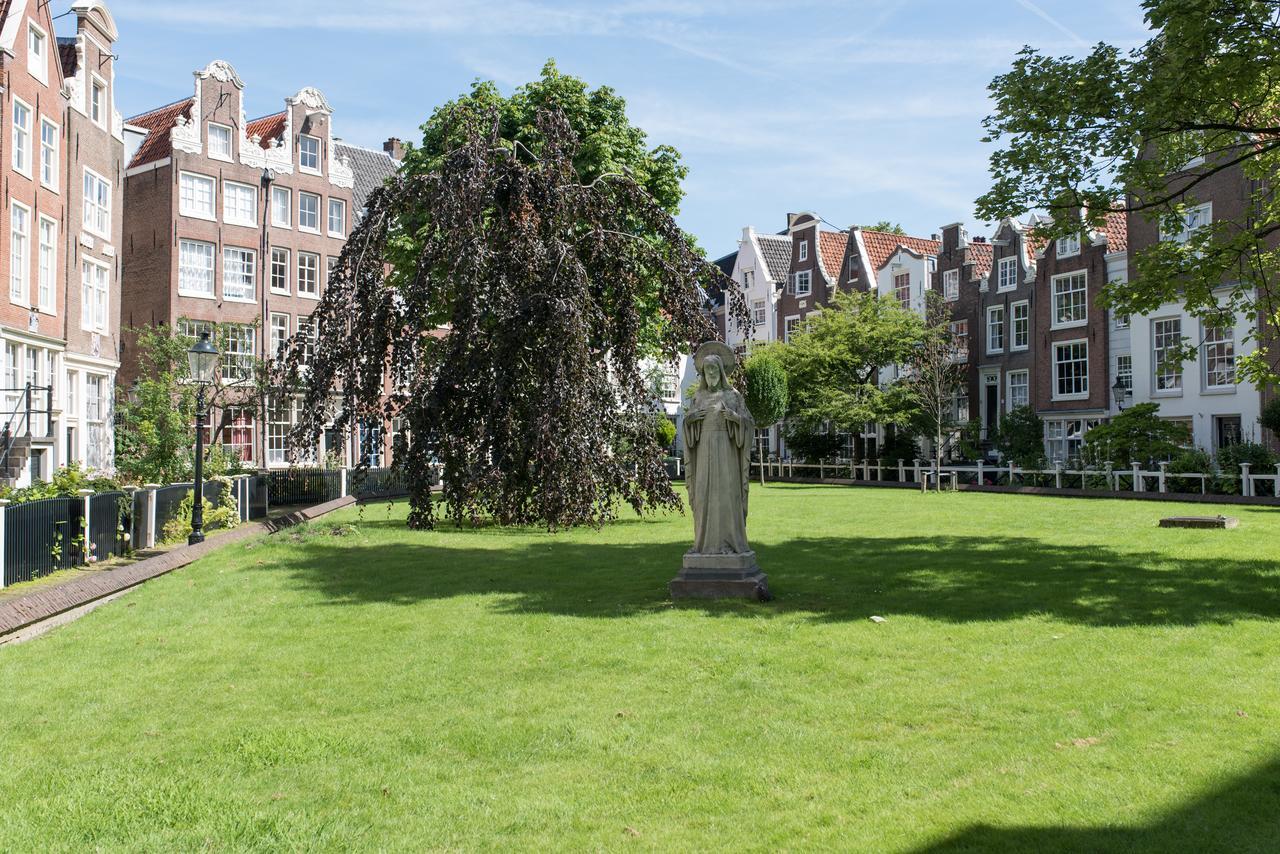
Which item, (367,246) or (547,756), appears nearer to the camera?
(547,756)

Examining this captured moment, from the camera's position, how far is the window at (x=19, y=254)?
2403cm

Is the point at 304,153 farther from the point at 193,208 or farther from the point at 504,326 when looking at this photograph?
the point at 504,326

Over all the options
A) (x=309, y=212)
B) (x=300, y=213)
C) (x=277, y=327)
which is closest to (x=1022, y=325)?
(x=309, y=212)

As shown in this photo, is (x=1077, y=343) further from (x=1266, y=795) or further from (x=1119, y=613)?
(x=1266, y=795)

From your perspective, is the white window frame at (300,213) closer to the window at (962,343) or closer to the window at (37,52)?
the window at (37,52)

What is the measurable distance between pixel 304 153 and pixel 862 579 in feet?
120

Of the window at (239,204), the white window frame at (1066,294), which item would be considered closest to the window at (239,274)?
the window at (239,204)

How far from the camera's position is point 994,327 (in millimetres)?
45938

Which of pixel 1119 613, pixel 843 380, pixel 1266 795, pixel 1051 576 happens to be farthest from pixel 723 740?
pixel 843 380

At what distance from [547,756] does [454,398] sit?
11126mm

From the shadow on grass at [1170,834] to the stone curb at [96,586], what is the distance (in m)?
9.27

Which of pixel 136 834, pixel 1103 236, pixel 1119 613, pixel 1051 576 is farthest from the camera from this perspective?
pixel 1103 236

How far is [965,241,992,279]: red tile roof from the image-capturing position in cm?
4766

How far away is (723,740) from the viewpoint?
595 cm
